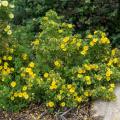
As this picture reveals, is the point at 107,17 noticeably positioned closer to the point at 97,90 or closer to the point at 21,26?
the point at 21,26

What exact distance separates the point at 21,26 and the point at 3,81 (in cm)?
187

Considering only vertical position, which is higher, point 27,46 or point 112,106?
point 27,46

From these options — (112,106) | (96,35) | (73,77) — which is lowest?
(112,106)

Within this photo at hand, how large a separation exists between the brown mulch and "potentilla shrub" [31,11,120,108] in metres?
0.09

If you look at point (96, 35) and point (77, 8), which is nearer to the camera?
point (96, 35)

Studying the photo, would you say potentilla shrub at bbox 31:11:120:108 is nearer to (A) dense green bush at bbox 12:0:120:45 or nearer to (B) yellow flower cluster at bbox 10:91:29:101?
(B) yellow flower cluster at bbox 10:91:29:101

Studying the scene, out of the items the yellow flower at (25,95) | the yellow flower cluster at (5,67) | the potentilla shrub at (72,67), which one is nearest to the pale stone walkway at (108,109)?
the potentilla shrub at (72,67)

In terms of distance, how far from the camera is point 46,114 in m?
4.67

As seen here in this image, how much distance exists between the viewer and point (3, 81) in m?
4.83

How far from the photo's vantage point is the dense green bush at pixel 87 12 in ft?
19.9

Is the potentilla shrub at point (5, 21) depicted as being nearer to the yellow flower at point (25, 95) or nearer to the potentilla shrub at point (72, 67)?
the potentilla shrub at point (72, 67)

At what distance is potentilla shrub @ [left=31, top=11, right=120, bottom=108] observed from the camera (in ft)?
15.1

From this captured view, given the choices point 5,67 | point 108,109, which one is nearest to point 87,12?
point 5,67

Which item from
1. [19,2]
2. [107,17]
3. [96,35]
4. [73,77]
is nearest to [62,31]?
[96,35]
